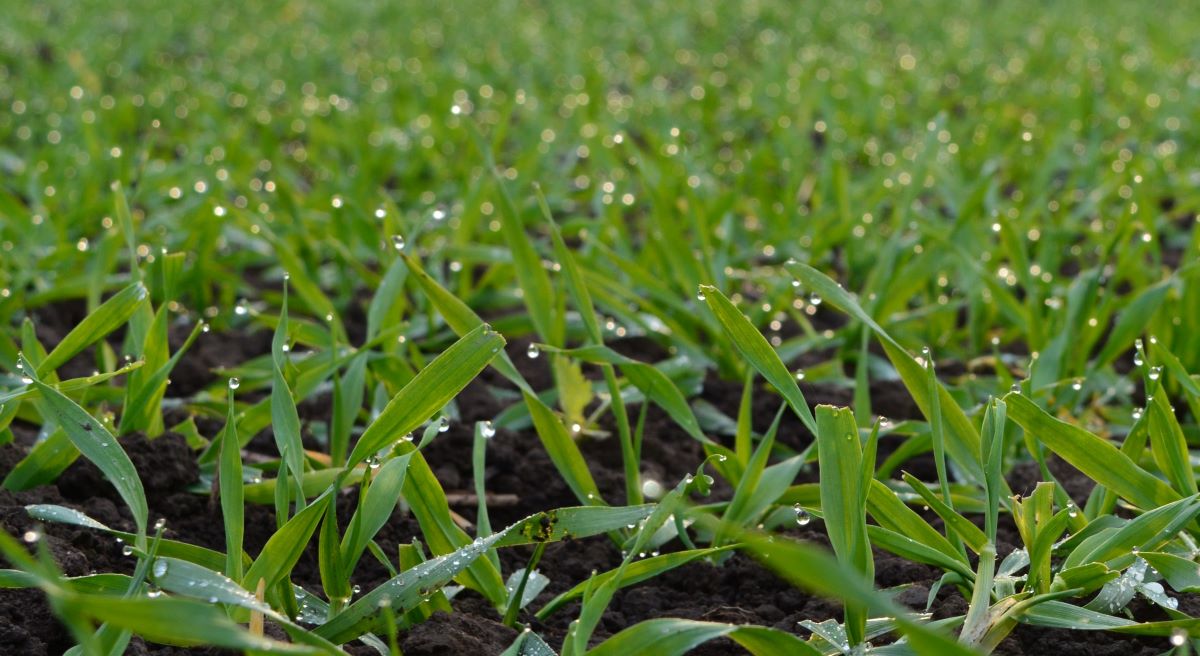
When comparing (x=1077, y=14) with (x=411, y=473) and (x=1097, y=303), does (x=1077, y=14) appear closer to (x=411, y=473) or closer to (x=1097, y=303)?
(x=1097, y=303)

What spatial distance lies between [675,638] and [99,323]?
84 cm

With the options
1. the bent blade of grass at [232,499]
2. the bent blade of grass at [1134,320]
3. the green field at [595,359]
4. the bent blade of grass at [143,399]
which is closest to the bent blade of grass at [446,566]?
the green field at [595,359]

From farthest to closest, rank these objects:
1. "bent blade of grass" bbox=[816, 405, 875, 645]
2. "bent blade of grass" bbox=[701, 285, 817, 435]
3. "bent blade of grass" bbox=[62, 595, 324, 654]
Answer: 1. "bent blade of grass" bbox=[701, 285, 817, 435]
2. "bent blade of grass" bbox=[816, 405, 875, 645]
3. "bent blade of grass" bbox=[62, 595, 324, 654]

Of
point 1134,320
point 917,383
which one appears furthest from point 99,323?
point 1134,320

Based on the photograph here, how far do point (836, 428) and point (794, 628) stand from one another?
0.84ft

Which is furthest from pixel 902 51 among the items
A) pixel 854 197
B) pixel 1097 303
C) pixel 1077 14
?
pixel 1097 303

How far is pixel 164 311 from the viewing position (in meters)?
1.52

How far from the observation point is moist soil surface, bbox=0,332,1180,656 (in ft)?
3.95

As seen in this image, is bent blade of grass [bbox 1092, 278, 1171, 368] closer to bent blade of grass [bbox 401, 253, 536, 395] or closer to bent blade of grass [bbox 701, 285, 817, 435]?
bent blade of grass [bbox 701, 285, 817, 435]

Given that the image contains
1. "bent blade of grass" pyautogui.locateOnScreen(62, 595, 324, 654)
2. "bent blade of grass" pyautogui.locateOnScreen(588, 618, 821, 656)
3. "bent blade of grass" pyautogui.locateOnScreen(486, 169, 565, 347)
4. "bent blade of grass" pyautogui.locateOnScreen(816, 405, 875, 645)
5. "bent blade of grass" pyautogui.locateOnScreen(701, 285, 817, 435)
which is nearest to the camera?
"bent blade of grass" pyautogui.locateOnScreen(62, 595, 324, 654)

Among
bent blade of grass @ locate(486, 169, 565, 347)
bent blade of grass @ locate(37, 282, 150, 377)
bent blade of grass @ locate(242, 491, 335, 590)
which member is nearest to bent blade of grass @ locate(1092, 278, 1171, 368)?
bent blade of grass @ locate(486, 169, 565, 347)

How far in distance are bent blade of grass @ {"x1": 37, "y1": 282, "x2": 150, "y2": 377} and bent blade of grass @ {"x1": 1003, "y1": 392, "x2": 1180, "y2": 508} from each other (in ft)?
3.30

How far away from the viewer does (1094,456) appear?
4.31 ft

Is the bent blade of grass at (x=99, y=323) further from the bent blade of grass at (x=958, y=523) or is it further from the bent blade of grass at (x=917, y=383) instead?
the bent blade of grass at (x=958, y=523)
